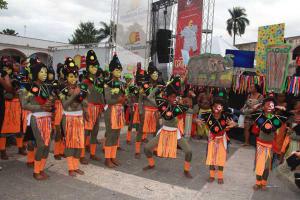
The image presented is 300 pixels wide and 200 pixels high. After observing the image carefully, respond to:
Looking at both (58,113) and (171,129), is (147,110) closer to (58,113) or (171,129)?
(171,129)

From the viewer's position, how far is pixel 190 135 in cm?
915

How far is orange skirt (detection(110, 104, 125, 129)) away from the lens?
18.1 feet

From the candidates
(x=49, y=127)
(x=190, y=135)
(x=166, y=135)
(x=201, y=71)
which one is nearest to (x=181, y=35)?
(x=201, y=71)

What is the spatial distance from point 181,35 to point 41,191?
8575mm

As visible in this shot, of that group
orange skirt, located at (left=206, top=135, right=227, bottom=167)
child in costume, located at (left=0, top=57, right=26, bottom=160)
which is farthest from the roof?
orange skirt, located at (left=206, top=135, right=227, bottom=167)

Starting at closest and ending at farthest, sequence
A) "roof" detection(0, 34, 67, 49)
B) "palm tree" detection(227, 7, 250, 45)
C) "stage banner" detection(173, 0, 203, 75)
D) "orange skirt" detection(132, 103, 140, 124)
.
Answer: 1. "orange skirt" detection(132, 103, 140, 124)
2. "stage banner" detection(173, 0, 203, 75)
3. "roof" detection(0, 34, 67, 49)
4. "palm tree" detection(227, 7, 250, 45)

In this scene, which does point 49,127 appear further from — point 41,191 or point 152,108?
point 152,108

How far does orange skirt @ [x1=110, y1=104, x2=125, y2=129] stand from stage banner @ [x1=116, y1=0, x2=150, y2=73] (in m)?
7.37

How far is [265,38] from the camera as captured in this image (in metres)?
8.83

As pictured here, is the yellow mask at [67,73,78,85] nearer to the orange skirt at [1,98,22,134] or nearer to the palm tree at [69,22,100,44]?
the orange skirt at [1,98,22,134]

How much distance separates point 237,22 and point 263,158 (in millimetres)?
38361

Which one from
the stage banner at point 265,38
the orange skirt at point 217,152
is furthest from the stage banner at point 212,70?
the orange skirt at point 217,152

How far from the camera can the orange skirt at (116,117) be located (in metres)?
5.51

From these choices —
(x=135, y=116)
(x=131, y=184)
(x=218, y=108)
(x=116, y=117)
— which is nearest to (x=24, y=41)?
(x=135, y=116)
